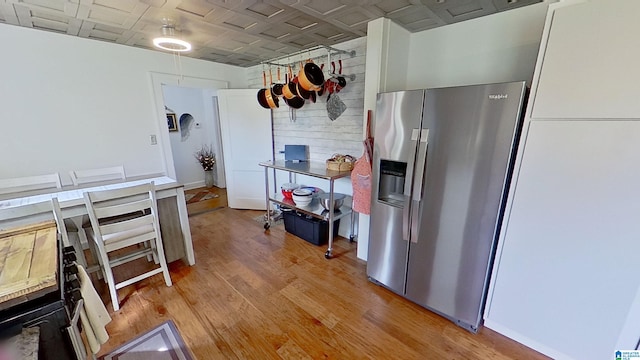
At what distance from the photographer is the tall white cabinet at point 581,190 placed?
1156mm

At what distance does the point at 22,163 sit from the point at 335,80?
3.23 metres

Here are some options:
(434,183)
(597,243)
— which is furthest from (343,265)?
(597,243)

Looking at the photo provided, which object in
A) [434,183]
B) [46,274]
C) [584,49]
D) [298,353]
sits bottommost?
[298,353]

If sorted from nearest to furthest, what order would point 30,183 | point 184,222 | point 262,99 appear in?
point 30,183
point 184,222
point 262,99

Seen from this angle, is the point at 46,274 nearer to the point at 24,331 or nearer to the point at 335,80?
the point at 24,331

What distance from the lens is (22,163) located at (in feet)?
8.03

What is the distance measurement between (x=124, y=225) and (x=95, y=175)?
1161 mm

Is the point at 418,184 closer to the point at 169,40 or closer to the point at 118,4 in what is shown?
the point at 169,40

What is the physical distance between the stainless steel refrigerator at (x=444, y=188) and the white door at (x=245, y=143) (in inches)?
87.5

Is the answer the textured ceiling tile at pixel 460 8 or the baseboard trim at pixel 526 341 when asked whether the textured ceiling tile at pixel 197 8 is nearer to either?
the textured ceiling tile at pixel 460 8

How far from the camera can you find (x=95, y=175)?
255 cm

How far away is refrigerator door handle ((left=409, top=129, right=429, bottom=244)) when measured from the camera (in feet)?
5.53

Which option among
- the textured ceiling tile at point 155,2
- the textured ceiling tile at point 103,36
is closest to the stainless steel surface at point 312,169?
the textured ceiling tile at point 155,2

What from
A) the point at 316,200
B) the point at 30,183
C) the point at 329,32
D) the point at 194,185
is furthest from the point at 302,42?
the point at 194,185
